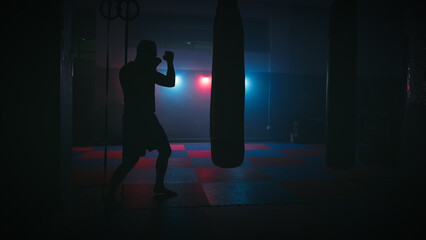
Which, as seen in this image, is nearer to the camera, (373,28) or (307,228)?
(307,228)

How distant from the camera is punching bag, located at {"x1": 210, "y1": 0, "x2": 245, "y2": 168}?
7.04ft

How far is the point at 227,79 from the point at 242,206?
6.37 ft

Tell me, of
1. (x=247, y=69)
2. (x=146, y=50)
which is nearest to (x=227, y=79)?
(x=146, y=50)

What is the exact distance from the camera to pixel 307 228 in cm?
283

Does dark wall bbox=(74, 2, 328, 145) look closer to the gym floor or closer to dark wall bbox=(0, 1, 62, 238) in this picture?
the gym floor

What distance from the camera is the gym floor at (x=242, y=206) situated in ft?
8.99

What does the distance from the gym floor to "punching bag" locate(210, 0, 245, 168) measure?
3.34 ft

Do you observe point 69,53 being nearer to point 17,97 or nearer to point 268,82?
point 17,97

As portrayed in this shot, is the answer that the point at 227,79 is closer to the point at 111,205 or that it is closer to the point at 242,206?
the point at 242,206

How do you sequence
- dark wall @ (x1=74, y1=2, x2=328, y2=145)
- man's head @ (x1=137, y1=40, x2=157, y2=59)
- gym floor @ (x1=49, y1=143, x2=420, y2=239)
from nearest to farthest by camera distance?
gym floor @ (x1=49, y1=143, x2=420, y2=239) → man's head @ (x1=137, y1=40, x2=157, y2=59) → dark wall @ (x1=74, y1=2, x2=328, y2=145)

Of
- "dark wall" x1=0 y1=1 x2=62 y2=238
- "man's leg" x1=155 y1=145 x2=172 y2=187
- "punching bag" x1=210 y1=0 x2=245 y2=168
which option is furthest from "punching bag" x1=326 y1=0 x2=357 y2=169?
"dark wall" x1=0 y1=1 x2=62 y2=238

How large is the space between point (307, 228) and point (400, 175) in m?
2.27

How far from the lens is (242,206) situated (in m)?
3.52

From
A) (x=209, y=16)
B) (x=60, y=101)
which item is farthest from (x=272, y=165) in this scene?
(x=209, y=16)
